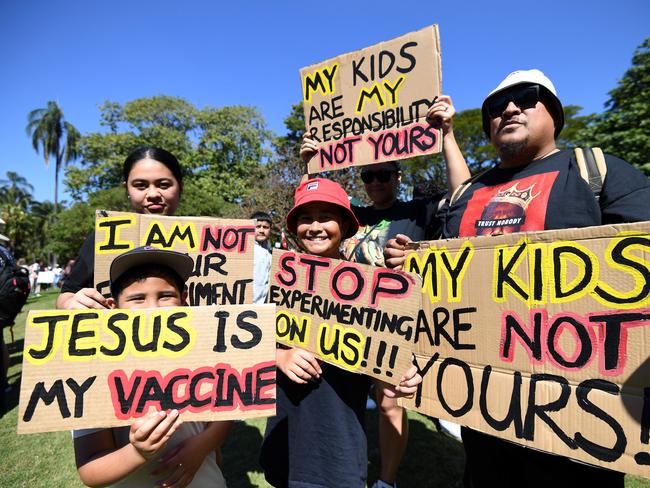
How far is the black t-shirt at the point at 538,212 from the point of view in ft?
4.96

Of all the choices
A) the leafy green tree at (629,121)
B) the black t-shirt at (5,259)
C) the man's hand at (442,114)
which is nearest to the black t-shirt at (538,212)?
the man's hand at (442,114)

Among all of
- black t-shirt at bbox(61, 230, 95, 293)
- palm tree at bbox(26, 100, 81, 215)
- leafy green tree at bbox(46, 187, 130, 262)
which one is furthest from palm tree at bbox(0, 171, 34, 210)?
black t-shirt at bbox(61, 230, 95, 293)

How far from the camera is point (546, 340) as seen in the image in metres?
1.42

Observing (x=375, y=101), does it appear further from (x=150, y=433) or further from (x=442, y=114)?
(x=150, y=433)

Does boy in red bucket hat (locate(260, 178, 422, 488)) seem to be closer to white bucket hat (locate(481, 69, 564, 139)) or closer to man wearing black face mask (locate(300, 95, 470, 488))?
man wearing black face mask (locate(300, 95, 470, 488))

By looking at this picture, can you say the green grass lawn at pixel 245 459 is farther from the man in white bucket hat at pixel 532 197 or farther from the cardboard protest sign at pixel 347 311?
the cardboard protest sign at pixel 347 311

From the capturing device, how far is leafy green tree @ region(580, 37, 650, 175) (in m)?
13.1

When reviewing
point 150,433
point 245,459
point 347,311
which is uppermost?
point 347,311

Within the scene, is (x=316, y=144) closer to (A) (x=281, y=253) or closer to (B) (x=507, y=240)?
(A) (x=281, y=253)

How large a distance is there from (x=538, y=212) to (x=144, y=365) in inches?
72.0

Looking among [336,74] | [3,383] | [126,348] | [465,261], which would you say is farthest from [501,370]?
[3,383]

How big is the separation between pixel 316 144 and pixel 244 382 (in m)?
1.96

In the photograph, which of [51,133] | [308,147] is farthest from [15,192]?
[308,147]

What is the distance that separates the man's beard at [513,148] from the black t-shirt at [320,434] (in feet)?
4.58
